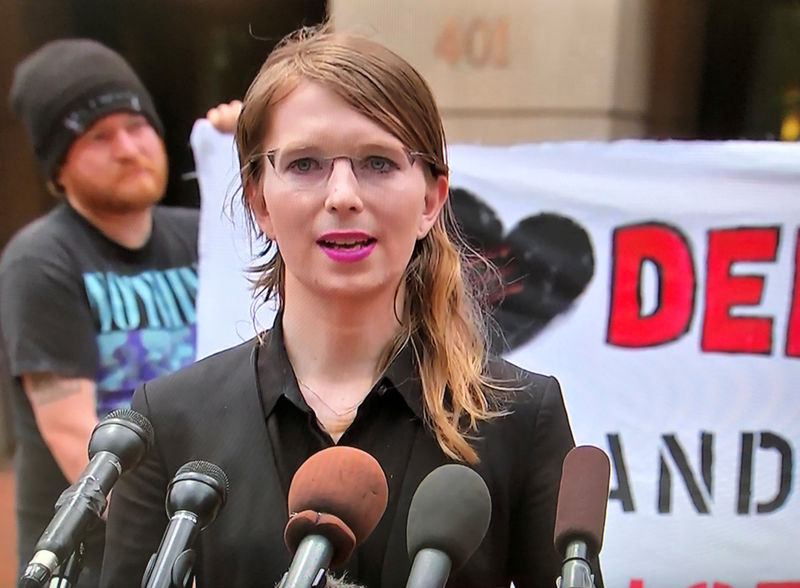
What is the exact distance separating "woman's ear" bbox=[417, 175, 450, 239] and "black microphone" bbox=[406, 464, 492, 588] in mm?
329

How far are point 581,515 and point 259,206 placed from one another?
23.1 inches

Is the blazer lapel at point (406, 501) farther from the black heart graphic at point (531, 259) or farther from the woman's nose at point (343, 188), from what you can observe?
the black heart graphic at point (531, 259)

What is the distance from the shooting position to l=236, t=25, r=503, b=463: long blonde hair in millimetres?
1148

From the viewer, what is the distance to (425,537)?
94 cm

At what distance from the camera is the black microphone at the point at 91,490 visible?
0.94 metres

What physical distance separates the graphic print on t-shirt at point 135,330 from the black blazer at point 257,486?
722 mm

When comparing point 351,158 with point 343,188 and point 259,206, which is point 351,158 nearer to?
point 343,188


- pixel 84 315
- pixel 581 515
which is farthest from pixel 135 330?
pixel 581 515

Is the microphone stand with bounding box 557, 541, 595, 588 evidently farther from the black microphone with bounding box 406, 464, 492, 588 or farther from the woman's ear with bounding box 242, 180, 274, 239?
the woman's ear with bounding box 242, 180, 274, 239

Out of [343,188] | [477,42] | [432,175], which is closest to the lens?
[343,188]

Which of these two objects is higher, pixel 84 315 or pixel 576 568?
pixel 84 315

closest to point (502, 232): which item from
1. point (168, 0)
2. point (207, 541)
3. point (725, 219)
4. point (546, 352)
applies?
point (546, 352)

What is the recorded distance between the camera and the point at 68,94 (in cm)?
211

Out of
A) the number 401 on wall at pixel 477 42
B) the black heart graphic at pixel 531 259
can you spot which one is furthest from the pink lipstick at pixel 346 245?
the number 401 on wall at pixel 477 42
